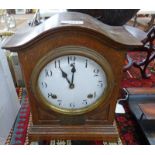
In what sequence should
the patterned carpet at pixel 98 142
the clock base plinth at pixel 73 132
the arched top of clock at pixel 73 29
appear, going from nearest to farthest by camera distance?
the arched top of clock at pixel 73 29
the clock base plinth at pixel 73 132
the patterned carpet at pixel 98 142

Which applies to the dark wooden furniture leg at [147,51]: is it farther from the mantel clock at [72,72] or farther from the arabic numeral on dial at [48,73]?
the arabic numeral on dial at [48,73]

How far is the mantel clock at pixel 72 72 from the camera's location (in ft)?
1.74

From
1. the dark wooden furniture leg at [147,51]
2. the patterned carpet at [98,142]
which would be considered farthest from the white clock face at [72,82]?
the dark wooden furniture leg at [147,51]

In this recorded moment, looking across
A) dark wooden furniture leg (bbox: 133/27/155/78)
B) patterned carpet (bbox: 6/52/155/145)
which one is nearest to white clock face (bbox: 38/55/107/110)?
patterned carpet (bbox: 6/52/155/145)

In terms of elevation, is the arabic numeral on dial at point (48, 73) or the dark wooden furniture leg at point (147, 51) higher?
the arabic numeral on dial at point (48, 73)

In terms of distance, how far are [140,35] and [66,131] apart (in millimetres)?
870

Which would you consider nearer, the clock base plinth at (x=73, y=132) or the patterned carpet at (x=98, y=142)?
the clock base plinth at (x=73, y=132)

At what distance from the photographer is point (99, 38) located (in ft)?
1.73

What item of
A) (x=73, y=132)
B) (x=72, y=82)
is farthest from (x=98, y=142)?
(x=72, y=82)

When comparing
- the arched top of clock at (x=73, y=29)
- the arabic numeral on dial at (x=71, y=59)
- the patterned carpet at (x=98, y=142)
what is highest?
the arched top of clock at (x=73, y=29)

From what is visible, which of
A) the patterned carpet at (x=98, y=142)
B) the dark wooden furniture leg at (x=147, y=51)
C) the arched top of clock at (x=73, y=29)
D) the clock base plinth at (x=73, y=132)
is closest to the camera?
the arched top of clock at (x=73, y=29)

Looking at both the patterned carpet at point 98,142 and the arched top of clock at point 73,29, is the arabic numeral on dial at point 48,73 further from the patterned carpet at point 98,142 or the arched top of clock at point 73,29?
the patterned carpet at point 98,142
